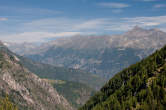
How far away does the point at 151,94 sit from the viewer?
144 m

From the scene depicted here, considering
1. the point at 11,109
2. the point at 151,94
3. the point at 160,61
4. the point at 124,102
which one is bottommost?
the point at 11,109

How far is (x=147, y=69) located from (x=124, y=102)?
41.9m

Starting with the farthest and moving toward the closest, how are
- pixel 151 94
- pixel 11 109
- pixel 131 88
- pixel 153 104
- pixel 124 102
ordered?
pixel 11 109 → pixel 131 88 → pixel 124 102 → pixel 151 94 → pixel 153 104

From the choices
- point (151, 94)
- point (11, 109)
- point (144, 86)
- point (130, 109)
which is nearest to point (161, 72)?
point (144, 86)

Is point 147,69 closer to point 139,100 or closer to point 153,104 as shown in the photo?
point 139,100

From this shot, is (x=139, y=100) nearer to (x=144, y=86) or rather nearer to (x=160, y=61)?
(x=144, y=86)

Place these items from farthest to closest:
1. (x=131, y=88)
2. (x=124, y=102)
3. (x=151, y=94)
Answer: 1. (x=131, y=88)
2. (x=124, y=102)
3. (x=151, y=94)

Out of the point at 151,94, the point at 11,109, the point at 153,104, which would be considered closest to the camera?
the point at 153,104

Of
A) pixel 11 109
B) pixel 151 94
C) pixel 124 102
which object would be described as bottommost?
pixel 11 109

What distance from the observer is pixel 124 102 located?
529 ft

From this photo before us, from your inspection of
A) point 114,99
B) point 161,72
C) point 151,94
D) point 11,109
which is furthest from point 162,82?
point 11,109

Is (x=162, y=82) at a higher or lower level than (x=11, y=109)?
higher

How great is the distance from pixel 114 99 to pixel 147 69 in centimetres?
3682

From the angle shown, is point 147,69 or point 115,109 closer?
point 115,109
